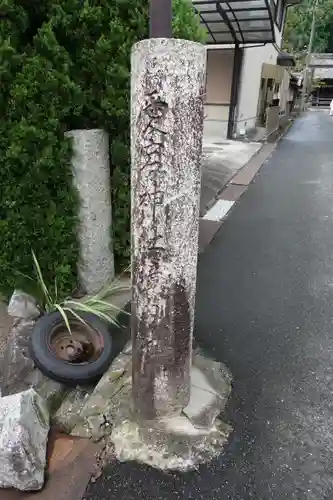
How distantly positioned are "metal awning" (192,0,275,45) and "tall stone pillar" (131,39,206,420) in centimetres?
936

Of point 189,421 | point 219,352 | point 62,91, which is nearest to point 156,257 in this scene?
point 189,421

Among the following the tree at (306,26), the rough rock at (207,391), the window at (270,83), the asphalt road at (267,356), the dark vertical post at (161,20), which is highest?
the tree at (306,26)

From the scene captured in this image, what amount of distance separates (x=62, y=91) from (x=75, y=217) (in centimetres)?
109

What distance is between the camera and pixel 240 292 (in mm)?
4508

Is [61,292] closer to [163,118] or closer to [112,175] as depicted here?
[112,175]

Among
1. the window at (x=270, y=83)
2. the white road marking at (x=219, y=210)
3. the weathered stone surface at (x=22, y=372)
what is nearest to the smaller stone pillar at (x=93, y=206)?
the weathered stone surface at (x=22, y=372)

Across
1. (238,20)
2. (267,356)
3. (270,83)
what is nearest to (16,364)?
(267,356)

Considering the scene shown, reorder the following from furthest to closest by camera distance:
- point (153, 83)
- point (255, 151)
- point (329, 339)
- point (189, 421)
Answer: point (255, 151)
point (329, 339)
point (189, 421)
point (153, 83)

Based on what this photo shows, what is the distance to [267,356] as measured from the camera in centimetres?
341

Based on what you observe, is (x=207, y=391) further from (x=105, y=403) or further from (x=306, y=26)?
(x=306, y=26)

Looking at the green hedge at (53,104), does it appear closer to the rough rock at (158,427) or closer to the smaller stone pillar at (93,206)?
the smaller stone pillar at (93,206)

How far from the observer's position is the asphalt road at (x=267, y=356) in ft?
7.61

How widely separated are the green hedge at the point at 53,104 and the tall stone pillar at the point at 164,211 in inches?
56.1

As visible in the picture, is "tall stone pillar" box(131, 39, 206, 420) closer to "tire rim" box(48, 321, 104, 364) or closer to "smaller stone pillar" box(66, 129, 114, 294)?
"tire rim" box(48, 321, 104, 364)
